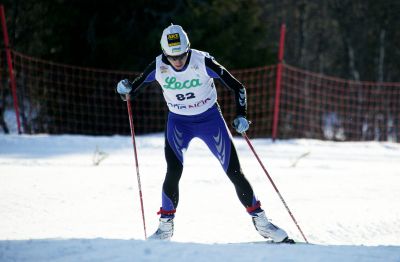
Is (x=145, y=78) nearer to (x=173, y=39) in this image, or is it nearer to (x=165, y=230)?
(x=173, y=39)

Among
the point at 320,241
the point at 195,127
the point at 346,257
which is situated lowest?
the point at 320,241

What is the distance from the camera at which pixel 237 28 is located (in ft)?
41.5

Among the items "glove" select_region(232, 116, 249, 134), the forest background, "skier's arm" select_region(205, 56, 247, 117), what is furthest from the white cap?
the forest background

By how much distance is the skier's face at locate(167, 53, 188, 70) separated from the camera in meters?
3.56

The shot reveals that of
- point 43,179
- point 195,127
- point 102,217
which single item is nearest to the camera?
point 195,127

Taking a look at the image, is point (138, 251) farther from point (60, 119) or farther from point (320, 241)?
point (60, 119)

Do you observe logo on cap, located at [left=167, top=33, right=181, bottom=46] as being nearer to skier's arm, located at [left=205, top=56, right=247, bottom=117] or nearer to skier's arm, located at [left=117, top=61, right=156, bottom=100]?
skier's arm, located at [left=205, top=56, right=247, bottom=117]

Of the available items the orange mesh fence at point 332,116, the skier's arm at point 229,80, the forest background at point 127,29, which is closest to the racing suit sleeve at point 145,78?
the skier's arm at point 229,80

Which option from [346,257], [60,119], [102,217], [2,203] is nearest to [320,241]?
[346,257]

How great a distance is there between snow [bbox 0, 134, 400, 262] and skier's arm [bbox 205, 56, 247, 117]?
3.80 ft

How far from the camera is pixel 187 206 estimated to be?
509cm

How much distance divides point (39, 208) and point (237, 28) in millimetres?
9218

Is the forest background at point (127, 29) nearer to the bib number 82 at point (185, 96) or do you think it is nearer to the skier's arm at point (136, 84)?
the skier's arm at point (136, 84)

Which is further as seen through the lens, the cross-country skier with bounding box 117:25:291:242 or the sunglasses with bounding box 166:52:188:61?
the cross-country skier with bounding box 117:25:291:242
